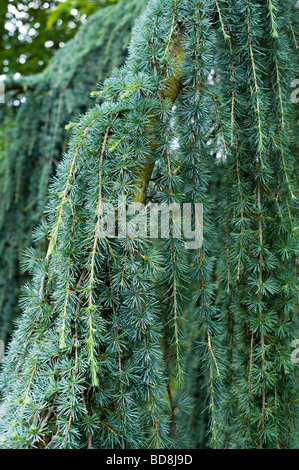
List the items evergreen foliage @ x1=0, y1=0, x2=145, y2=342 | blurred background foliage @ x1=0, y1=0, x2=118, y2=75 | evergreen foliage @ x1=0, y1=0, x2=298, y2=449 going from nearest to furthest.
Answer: evergreen foliage @ x1=0, y1=0, x2=298, y2=449 < evergreen foliage @ x1=0, y1=0, x2=145, y2=342 < blurred background foliage @ x1=0, y1=0, x2=118, y2=75

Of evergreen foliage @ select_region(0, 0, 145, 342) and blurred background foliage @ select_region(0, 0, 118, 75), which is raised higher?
blurred background foliage @ select_region(0, 0, 118, 75)

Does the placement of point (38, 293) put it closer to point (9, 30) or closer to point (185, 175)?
point (185, 175)

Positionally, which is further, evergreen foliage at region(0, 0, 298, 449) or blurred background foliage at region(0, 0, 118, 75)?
blurred background foliage at region(0, 0, 118, 75)

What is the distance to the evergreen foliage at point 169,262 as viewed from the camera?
68 cm

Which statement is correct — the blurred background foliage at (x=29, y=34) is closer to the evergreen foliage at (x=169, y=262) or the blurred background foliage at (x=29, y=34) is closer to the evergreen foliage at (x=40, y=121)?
the evergreen foliage at (x=40, y=121)

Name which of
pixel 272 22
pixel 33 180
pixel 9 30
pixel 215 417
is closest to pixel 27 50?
pixel 9 30

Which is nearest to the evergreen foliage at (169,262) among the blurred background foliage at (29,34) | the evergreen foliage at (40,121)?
the evergreen foliage at (40,121)

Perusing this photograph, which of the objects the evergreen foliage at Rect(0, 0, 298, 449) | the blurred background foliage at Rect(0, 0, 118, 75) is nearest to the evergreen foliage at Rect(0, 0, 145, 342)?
the blurred background foliage at Rect(0, 0, 118, 75)

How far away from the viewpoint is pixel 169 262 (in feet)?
2.53

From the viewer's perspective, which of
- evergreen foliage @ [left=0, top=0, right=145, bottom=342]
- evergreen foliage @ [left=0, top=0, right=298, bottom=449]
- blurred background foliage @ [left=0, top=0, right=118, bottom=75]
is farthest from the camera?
blurred background foliage @ [left=0, top=0, right=118, bottom=75]

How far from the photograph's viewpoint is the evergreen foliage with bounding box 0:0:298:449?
68cm

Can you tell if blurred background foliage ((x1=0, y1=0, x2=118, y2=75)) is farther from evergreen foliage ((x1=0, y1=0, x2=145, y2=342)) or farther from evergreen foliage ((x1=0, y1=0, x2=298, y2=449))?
Result: evergreen foliage ((x1=0, y1=0, x2=298, y2=449))

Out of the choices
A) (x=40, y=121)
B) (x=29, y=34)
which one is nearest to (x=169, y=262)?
(x=40, y=121)

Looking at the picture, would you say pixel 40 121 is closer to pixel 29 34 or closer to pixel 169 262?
pixel 29 34
